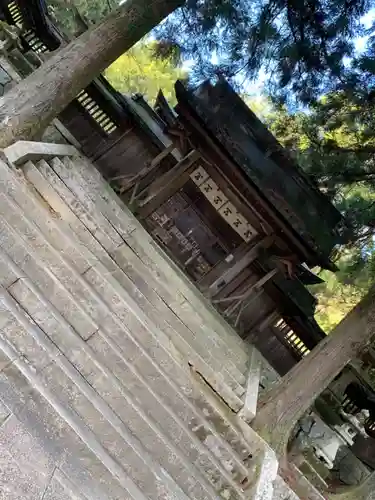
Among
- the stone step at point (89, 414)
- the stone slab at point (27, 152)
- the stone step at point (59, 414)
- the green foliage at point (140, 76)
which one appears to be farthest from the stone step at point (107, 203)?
the green foliage at point (140, 76)

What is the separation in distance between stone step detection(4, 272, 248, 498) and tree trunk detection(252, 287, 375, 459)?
3.01 ft

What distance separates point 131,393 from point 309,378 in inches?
77.1

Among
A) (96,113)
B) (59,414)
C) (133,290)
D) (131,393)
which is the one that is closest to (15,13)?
(96,113)

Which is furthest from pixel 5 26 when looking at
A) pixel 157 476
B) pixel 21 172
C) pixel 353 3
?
pixel 157 476

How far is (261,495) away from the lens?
4.31m

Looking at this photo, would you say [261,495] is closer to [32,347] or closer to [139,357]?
[139,357]

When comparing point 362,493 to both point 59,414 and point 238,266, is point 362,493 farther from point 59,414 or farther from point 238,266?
point 238,266

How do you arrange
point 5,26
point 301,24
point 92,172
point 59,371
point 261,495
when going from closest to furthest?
point 59,371
point 261,495
point 301,24
point 92,172
point 5,26

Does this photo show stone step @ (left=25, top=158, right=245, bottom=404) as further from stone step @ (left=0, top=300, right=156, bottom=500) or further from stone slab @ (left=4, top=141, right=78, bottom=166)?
stone step @ (left=0, top=300, right=156, bottom=500)

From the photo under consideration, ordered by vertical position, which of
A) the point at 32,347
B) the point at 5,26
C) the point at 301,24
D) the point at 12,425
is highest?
the point at 5,26

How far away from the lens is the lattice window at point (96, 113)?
783 centimetres

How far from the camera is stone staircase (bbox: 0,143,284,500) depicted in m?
3.76

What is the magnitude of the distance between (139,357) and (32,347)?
0.88 metres

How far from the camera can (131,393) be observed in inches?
166
